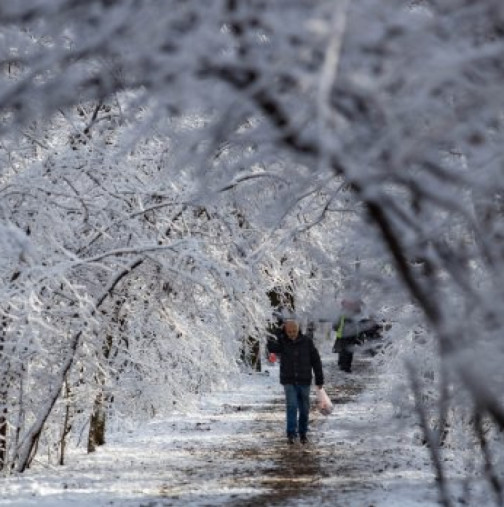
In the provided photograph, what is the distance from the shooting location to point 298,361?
12.1 meters

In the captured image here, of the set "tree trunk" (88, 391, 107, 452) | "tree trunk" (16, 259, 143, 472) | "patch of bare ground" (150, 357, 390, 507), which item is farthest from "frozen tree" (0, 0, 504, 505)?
"tree trunk" (88, 391, 107, 452)

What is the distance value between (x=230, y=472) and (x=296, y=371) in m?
2.19

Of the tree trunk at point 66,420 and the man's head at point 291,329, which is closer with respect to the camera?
the tree trunk at point 66,420

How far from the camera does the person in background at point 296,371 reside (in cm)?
1206

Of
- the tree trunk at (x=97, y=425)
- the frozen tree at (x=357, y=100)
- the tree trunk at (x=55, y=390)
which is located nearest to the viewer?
the frozen tree at (x=357, y=100)

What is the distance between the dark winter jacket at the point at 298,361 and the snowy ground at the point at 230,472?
0.95 m

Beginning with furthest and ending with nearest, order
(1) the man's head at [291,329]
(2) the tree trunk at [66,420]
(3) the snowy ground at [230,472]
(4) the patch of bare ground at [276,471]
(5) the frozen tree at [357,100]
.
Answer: (1) the man's head at [291,329]
(2) the tree trunk at [66,420]
(4) the patch of bare ground at [276,471]
(3) the snowy ground at [230,472]
(5) the frozen tree at [357,100]

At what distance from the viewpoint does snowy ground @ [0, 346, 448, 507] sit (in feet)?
28.6

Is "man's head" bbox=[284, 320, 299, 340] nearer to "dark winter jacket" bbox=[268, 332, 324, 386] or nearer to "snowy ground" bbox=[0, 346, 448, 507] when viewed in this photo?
"dark winter jacket" bbox=[268, 332, 324, 386]

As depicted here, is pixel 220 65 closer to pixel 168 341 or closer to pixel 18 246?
pixel 18 246

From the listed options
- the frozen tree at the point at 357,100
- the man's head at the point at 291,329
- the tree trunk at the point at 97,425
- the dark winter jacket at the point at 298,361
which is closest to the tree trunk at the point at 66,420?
the tree trunk at the point at 97,425

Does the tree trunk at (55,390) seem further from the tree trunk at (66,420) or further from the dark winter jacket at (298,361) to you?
the dark winter jacket at (298,361)

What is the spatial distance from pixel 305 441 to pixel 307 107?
409 inches

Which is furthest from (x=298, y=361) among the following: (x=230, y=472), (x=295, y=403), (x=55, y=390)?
(x=55, y=390)
